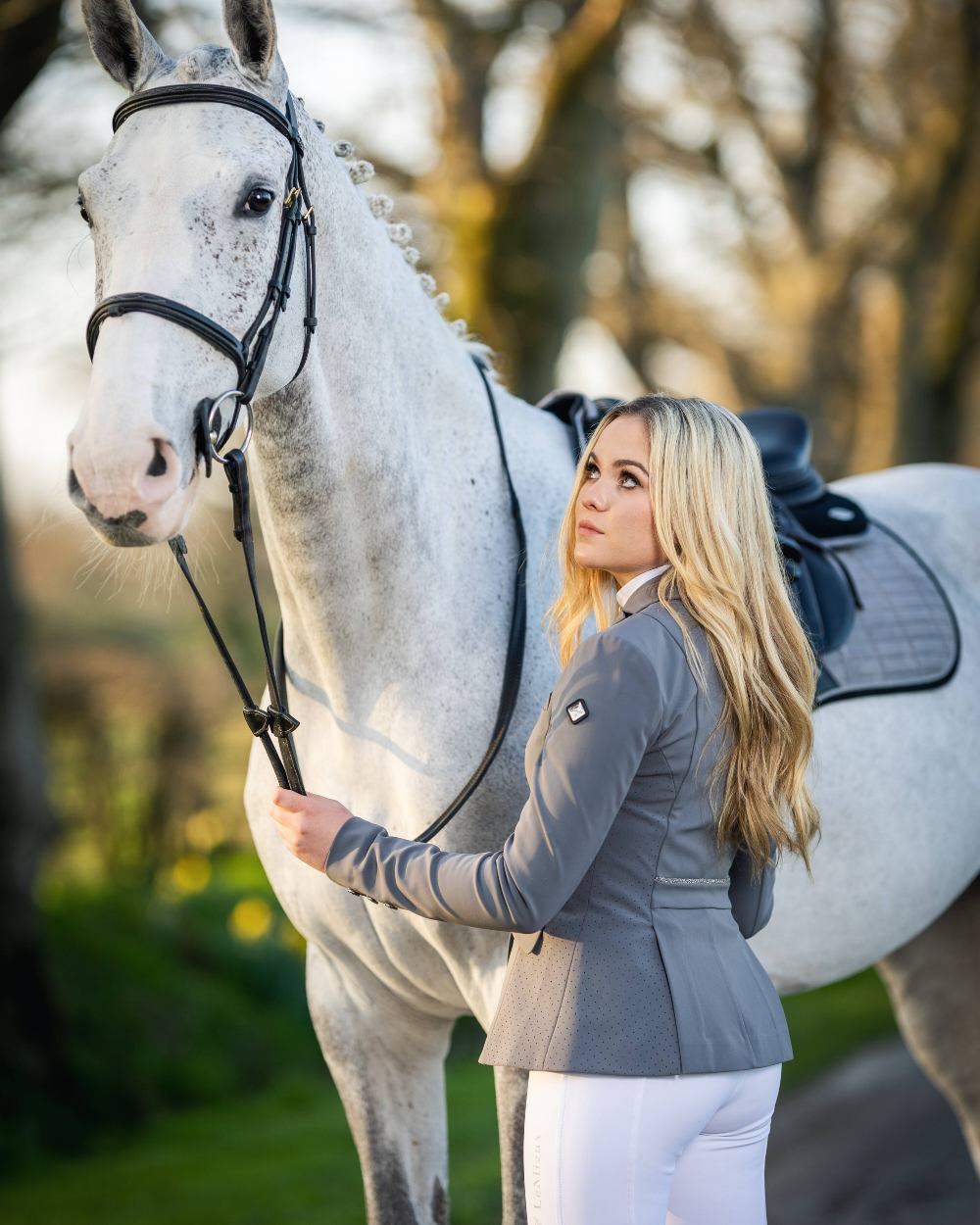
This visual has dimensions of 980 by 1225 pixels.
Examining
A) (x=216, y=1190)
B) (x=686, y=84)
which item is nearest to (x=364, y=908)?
(x=216, y=1190)

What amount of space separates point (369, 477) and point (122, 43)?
0.76m

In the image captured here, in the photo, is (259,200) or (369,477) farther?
(369,477)

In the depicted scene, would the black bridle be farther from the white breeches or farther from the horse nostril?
the white breeches

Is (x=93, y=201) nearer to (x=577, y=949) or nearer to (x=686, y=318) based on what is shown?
(x=577, y=949)

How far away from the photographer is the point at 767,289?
39.8 feet

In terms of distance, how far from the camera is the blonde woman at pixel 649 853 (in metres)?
1.60

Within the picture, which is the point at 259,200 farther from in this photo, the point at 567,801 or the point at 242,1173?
the point at 242,1173

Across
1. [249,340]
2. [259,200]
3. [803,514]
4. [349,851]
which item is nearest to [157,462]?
[249,340]

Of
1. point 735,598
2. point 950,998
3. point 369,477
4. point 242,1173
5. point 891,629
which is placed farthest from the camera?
point 242,1173

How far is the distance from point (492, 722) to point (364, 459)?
490mm

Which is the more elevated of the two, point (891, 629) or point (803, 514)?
point (803, 514)

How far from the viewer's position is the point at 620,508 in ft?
5.74

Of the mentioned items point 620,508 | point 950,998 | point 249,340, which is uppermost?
point 249,340

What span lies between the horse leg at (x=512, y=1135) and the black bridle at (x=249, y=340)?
1.40ft
